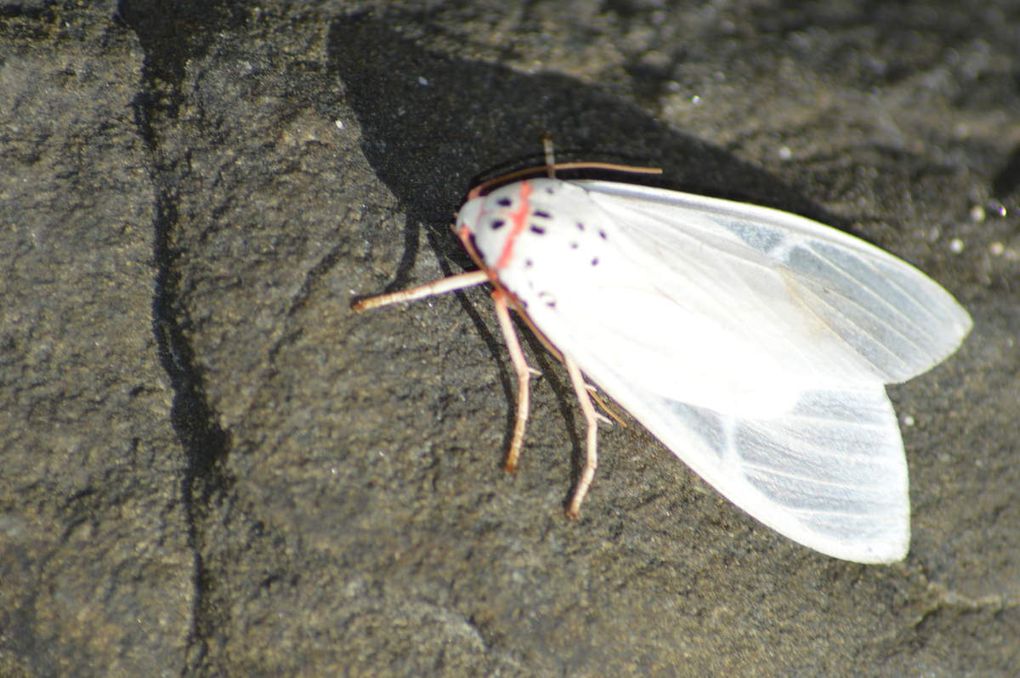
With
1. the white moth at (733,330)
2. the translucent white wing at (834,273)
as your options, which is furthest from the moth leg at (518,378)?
the translucent white wing at (834,273)

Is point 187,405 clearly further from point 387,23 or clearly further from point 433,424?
point 387,23

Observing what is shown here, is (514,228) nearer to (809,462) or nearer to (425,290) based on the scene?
(425,290)

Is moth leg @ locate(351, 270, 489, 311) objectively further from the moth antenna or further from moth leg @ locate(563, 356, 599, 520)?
the moth antenna

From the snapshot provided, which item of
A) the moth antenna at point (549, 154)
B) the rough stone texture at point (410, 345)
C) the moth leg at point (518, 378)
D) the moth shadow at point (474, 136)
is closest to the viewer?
the rough stone texture at point (410, 345)

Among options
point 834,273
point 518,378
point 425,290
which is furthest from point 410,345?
point 834,273

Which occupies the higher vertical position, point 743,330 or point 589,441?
point 743,330

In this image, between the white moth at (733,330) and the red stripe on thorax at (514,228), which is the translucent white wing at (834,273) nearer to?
the white moth at (733,330)

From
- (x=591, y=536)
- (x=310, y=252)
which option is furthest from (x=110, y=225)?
(x=591, y=536)
